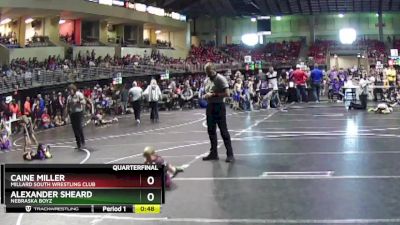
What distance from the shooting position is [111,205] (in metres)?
4.15

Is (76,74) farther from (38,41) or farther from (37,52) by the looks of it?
(38,41)

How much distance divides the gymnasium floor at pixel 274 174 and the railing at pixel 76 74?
1228 centimetres

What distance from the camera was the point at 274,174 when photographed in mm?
7812

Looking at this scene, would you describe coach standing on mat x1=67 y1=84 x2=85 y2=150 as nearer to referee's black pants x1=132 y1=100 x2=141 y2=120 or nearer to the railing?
referee's black pants x1=132 y1=100 x2=141 y2=120

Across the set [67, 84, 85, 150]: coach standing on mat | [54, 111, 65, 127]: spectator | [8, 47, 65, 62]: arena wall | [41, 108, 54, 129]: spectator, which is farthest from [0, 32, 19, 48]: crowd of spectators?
[67, 84, 85, 150]: coach standing on mat

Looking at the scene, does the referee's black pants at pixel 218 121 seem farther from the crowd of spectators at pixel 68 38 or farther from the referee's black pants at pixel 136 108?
the crowd of spectators at pixel 68 38

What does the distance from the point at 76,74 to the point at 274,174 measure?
88.5 feet

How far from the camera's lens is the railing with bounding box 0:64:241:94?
85.9ft

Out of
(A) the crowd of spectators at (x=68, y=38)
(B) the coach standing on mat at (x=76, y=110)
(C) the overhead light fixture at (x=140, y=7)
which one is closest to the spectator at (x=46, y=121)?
(B) the coach standing on mat at (x=76, y=110)

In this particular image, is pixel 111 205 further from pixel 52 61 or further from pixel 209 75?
pixel 52 61

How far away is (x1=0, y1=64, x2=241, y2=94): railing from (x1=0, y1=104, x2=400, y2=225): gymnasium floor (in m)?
12.3

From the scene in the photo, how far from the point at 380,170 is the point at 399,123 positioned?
729 centimetres

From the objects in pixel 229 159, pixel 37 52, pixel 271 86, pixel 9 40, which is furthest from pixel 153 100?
pixel 37 52

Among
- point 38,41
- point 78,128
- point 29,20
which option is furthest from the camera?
point 29,20
